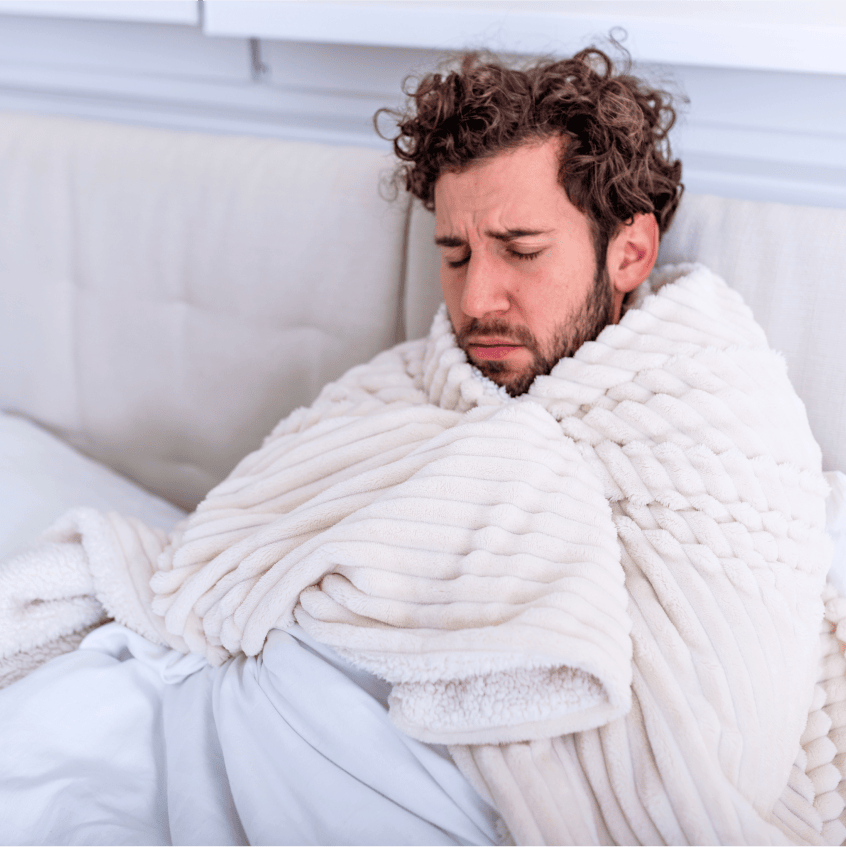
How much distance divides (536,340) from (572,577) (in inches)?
15.3

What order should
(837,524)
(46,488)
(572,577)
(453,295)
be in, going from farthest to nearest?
(46,488) → (453,295) → (837,524) → (572,577)

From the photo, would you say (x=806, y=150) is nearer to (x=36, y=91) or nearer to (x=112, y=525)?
(x=112, y=525)

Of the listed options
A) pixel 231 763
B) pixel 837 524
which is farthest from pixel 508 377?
pixel 231 763

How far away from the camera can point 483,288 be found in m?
0.99

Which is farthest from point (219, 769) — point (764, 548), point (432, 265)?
point (432, 265)

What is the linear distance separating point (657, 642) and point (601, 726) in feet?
0.34

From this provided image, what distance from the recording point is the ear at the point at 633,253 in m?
1.07

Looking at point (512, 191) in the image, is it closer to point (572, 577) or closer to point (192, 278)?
point (572, 577)

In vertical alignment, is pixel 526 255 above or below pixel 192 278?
above

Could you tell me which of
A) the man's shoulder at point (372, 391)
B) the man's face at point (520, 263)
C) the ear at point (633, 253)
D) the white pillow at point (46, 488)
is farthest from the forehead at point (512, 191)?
the white pillow at point (46, 488)

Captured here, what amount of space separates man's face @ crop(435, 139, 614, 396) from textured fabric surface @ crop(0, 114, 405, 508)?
30 centimetres

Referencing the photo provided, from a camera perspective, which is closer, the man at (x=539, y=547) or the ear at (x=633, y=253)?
the man at (x=539, y=547)

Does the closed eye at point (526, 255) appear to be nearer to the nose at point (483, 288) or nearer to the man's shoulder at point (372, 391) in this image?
the nose at point (483, 288)

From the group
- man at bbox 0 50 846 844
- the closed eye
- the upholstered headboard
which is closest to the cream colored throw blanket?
man at bbox 0 50 846 844
